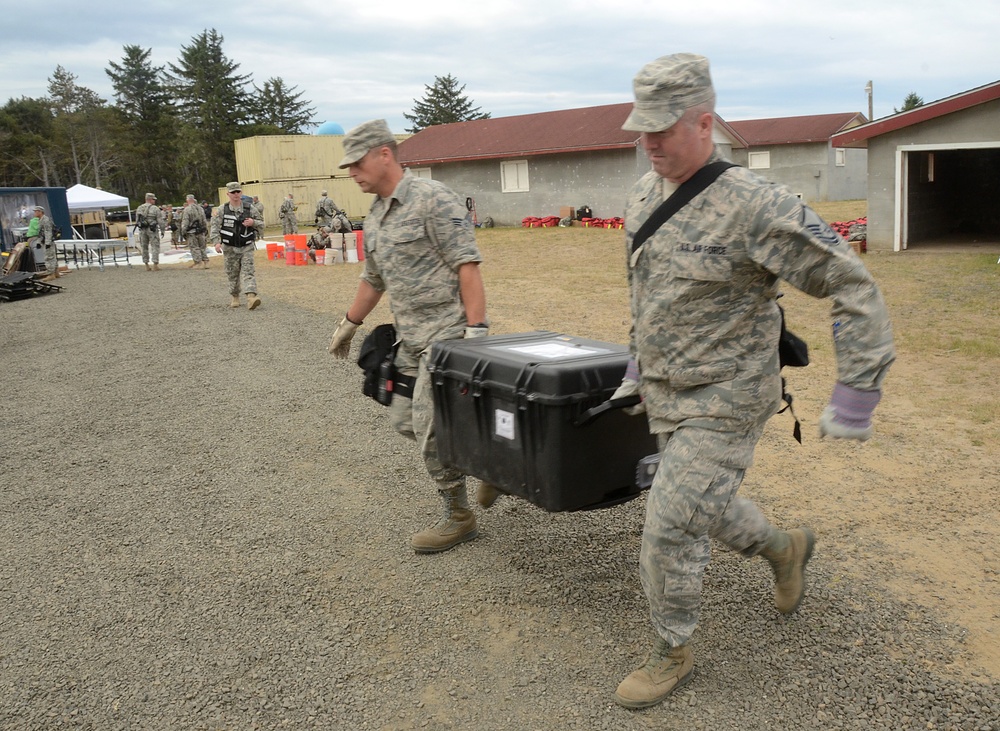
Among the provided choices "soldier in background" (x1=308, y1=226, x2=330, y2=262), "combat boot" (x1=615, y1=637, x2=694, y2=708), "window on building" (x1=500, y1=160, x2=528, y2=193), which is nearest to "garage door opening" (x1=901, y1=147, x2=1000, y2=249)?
"soldier in background" (x1=308, y1=226, x2=330, y2=262)

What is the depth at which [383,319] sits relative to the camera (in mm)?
12562

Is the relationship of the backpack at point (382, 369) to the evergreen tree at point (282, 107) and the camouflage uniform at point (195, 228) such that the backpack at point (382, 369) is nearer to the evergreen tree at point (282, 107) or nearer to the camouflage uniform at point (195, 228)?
the camouflage uniform at point (195, 228)

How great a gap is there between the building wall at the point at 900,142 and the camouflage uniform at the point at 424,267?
15.8 m

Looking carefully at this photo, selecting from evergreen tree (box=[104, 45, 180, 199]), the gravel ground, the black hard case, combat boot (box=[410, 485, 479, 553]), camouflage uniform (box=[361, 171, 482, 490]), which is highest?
evergreen tree (box=[104, 45, 180, 199])

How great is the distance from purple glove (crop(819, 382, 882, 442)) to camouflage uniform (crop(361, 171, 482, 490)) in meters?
2.05

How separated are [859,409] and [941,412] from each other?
4.63m

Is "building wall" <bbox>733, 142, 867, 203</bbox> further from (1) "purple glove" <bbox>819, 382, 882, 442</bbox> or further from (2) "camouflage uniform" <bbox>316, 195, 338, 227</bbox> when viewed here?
(1) "purple glove" <bbox>819, 382, 882, 442</bbox>

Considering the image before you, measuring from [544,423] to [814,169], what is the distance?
42.8 metres

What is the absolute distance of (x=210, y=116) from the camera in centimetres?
6431

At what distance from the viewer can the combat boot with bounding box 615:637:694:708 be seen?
9.53 ft

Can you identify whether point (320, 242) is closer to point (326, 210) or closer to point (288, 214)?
point (326, 210)

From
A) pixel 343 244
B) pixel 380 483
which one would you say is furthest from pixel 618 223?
pixel 380 483

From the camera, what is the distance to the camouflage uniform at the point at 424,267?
4156mm

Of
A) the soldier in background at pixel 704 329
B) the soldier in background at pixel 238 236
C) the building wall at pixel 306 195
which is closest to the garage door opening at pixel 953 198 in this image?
the soldier in background at pixel 238 236
